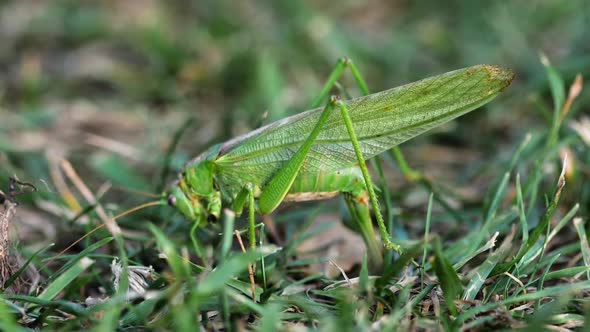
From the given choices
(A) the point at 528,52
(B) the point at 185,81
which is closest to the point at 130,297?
(B) the point at 185,81

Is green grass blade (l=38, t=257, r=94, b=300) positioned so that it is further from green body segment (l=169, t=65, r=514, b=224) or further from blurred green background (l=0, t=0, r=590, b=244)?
blurred green background (l=0, t=0, r=590, b=244)

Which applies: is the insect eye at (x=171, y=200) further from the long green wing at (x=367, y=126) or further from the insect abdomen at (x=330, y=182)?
the insect abdomen at (x=330, y=182)

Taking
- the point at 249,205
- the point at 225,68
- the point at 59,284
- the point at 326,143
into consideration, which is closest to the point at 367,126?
the point at 326,143

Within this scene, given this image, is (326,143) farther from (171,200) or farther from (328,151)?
(171,200)

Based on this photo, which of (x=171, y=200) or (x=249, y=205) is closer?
(x=249, y=205)

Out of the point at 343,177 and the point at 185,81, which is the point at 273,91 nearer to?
the point at 185,81

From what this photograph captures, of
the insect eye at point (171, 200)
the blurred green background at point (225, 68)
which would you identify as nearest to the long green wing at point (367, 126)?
the insect eye at point (171, 200)

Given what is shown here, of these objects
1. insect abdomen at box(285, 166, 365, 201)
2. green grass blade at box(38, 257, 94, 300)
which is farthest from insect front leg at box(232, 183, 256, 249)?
green grass blade at box(38, 257, 94, 300)
